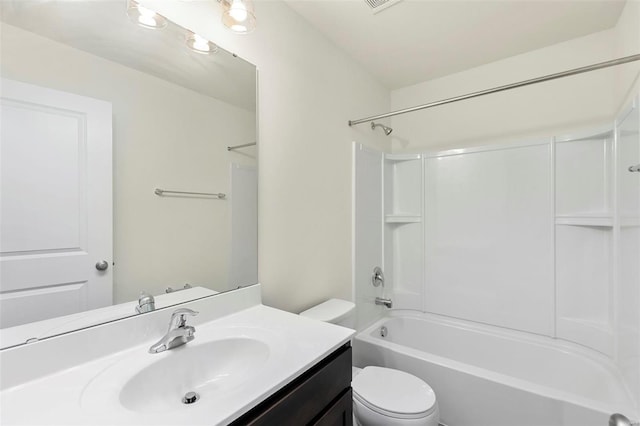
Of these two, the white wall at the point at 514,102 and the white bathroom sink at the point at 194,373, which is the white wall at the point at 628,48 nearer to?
the white wall at the point at 514,102

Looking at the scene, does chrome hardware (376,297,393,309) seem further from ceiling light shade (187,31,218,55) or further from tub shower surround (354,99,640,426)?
ceiling light shade (187,31,218,55)

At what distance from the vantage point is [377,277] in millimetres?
2266

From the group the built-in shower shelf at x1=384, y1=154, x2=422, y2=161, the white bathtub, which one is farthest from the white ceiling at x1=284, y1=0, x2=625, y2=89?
the white bathtub

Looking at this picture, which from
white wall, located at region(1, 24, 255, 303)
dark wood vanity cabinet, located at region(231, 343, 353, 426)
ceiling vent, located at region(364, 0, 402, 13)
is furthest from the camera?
ceiling vent, located at region(364, 0, 402, 13)

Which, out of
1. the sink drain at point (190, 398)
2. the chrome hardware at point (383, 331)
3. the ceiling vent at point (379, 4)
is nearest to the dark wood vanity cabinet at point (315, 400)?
the sink drain at point (190, 398)

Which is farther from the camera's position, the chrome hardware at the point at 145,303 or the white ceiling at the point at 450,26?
the white ceiling at the point at 450,26

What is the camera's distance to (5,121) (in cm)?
70

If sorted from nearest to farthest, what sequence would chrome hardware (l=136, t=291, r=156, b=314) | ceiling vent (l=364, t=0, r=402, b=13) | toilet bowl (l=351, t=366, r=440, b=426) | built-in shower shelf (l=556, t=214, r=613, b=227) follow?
chrome hardware (l=136, t=291, r=156, b=314), toilet bowl (l=351, t=366, r=440, b=426), ceiling vent (l=364, t=0, r=402, b=13), built-in shower shelf (l=556, t=214, r=613, b=227)

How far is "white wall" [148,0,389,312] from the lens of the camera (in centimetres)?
137

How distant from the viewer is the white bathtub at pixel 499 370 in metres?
1.29

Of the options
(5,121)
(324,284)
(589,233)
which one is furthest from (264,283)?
(589,233)

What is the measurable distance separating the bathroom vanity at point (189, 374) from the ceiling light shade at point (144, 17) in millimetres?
1017

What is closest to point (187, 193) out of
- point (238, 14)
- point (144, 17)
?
point (144, 17)

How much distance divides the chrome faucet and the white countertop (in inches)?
0.8
